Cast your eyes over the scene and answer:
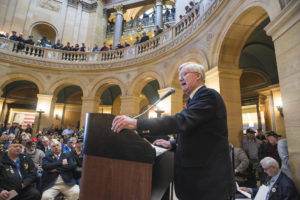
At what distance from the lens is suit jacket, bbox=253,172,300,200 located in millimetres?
2770

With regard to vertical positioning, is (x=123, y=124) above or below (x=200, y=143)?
above

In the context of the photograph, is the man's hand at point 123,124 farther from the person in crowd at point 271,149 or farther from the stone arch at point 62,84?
the stone arch at point 62,84

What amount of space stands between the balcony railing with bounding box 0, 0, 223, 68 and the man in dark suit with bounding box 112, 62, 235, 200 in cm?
600

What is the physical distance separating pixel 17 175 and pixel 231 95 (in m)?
6.24

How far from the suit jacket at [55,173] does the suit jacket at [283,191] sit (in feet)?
12.6

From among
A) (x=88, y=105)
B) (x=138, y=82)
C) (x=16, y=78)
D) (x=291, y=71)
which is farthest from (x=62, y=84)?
(x=291, y=71)

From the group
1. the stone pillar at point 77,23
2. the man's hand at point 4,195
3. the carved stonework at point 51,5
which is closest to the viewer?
the man's hand at point 4,195

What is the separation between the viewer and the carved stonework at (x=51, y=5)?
16469 mm

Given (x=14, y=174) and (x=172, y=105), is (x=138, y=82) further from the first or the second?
(x=14, y=174)

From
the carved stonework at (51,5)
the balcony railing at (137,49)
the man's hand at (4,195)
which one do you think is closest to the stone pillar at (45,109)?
the balcony railing at (137,49)

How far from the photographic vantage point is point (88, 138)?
5.15 ft

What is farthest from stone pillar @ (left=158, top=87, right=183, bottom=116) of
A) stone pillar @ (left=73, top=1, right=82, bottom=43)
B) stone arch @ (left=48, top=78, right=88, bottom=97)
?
stone pillar @ (left=73, top=1, right=82, bottom=43)

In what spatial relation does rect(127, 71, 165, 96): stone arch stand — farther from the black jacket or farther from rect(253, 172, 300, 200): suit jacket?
rect(253, 172, 300, 200): suit jacket

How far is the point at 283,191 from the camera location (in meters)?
2.83
